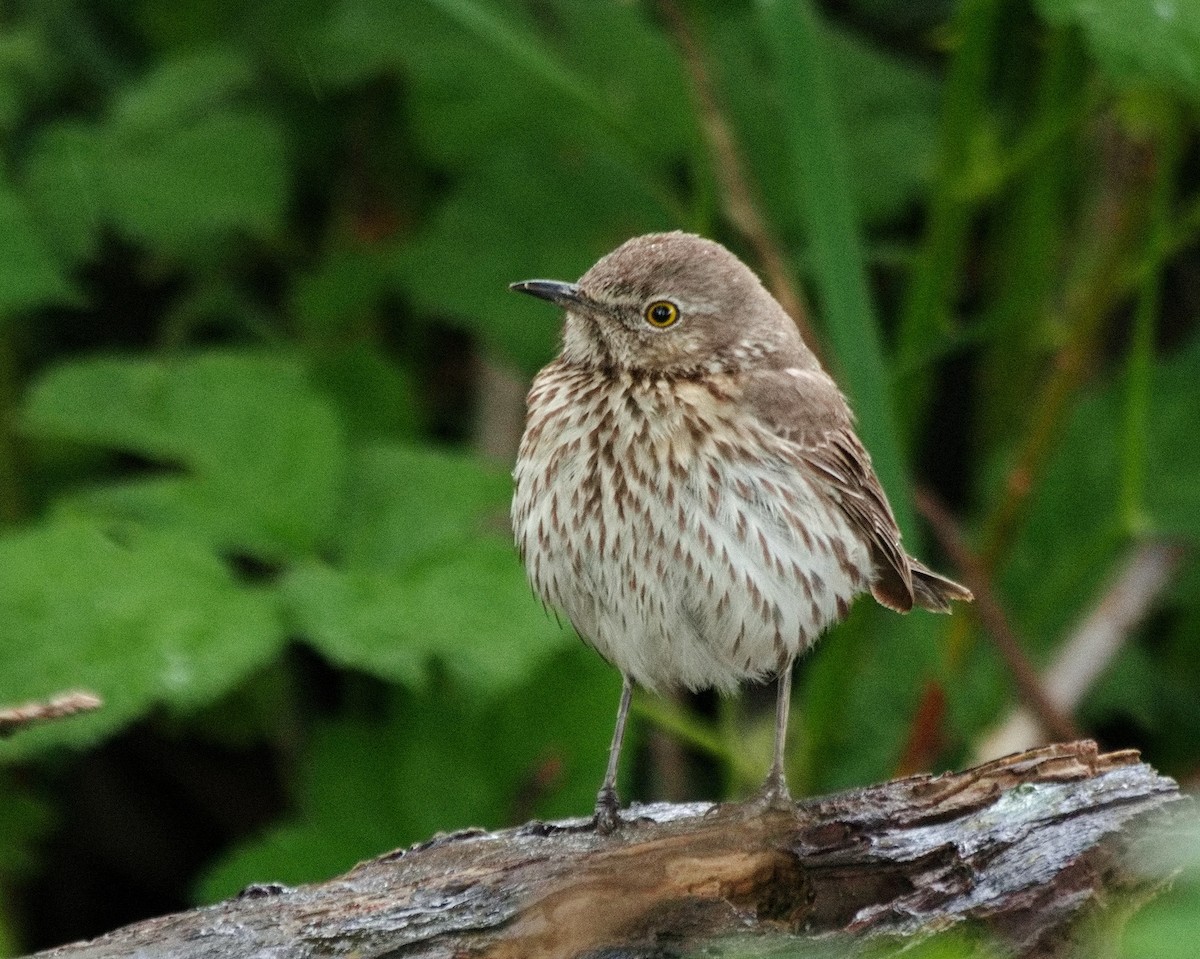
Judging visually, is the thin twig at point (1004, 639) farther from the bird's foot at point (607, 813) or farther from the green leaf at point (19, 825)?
the green leaf at point (19, 825)

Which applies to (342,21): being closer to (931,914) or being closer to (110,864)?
(110,864)

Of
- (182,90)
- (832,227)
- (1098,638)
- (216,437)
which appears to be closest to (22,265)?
(216,437)

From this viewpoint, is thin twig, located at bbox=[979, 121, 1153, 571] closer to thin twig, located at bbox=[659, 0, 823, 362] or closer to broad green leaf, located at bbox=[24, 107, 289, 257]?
thin twig, located at bbox=[659, 0, 823, 362]

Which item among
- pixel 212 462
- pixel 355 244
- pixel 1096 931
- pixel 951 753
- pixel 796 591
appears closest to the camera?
pixel 1096 931

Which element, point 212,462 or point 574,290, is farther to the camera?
point 212,462

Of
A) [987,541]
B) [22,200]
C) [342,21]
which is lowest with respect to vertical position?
[987,541]

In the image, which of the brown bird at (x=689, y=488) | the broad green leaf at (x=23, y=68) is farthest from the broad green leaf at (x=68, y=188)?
the brown bird at (x=689, y=488)

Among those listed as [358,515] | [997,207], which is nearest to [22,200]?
[358,515]

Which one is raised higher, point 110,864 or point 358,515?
point 358,515
